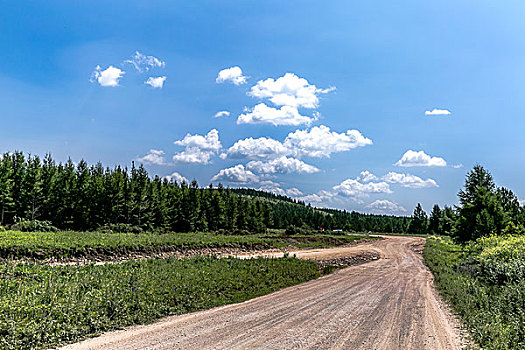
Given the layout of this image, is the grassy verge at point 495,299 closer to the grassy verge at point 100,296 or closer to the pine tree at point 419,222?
the grassy verge at point 100,296

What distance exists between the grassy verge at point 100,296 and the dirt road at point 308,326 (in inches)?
23.2

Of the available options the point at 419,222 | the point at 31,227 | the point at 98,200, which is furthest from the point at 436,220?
the point at 31,227

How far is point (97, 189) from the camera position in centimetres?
6219

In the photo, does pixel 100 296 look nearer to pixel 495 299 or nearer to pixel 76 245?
pixel 495 299

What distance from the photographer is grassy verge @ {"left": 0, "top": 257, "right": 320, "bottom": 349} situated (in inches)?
343

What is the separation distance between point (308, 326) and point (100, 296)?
22.3 ft

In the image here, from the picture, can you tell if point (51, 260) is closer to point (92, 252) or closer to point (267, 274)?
point (92, 252)

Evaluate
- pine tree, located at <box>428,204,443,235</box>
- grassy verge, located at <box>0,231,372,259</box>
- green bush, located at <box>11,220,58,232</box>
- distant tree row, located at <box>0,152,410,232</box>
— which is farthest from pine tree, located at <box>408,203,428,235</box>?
green bush, located at <box>11,220,58,232</box>

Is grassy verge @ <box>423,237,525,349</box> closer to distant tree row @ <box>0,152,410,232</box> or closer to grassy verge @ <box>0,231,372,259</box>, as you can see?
grassy verge @ <box>0,231,372,259</box>

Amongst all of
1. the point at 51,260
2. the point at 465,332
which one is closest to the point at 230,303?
the point at 465,332

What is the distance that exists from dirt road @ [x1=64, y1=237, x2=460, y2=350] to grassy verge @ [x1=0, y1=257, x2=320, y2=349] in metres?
0.59

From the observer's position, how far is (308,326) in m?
11.2

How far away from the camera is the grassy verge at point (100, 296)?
872 centimetres

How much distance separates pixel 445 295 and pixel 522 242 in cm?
470
